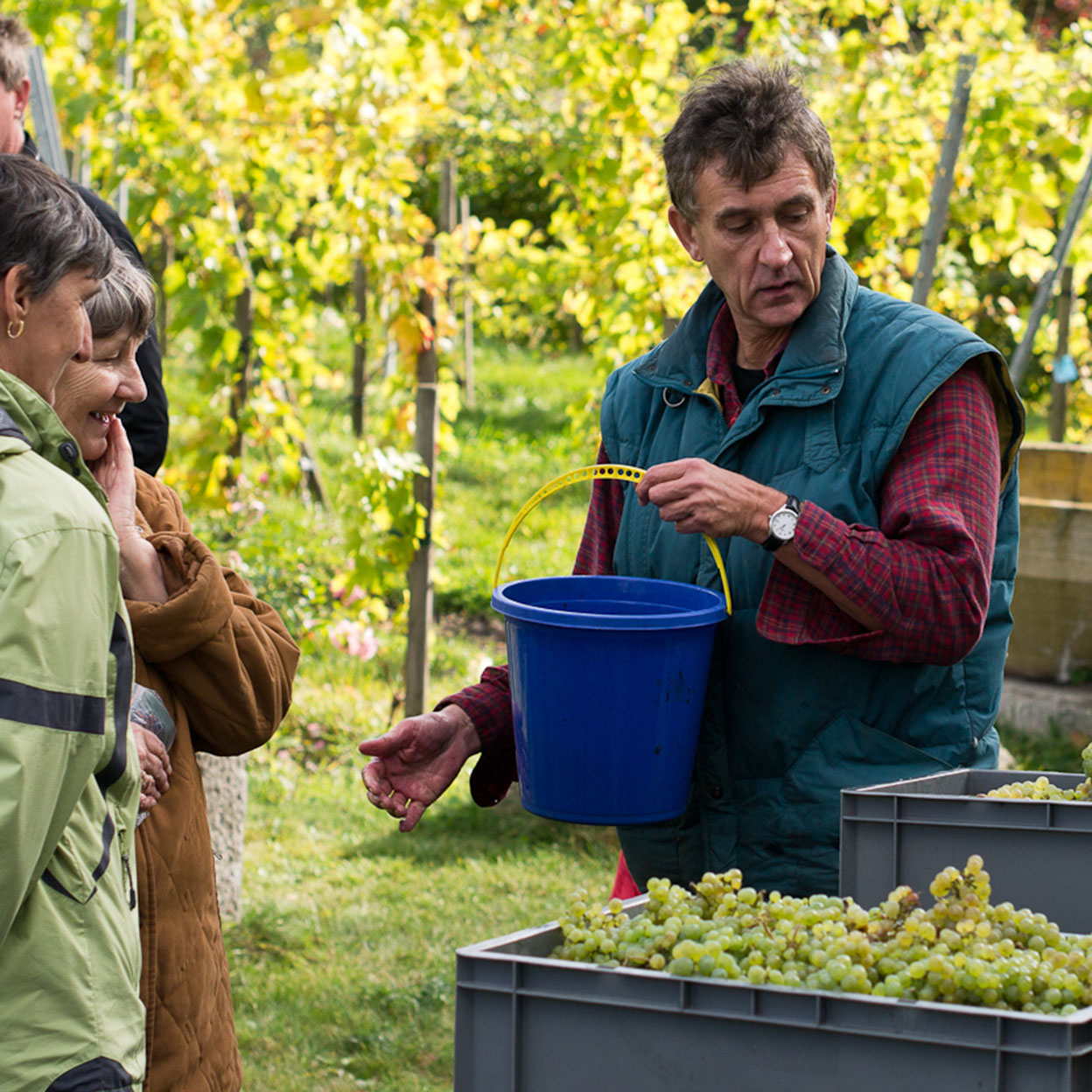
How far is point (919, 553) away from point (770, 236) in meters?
0.50

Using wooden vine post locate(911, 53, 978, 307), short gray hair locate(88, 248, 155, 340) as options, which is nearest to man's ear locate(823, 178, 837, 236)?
short gray hair locate(88, 248, 155, 340)

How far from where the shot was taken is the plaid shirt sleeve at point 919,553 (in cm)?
166

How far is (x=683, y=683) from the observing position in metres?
1.74

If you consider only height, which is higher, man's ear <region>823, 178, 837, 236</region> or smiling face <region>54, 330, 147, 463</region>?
man's ear <region>823, 178, 837, 236</region>

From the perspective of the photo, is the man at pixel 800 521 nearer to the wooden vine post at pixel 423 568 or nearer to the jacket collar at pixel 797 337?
the jacket collar at pixel 797 337

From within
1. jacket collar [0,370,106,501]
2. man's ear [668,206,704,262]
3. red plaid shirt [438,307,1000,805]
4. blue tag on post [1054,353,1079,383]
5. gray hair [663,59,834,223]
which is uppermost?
gray hair [663,59,834,223]

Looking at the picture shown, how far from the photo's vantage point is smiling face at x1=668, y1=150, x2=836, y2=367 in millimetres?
1889

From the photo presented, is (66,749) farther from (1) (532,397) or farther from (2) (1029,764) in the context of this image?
(1) (532,397)

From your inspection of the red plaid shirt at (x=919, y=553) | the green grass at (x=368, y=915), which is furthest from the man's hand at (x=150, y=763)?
the green grass at (x=368, y=915)

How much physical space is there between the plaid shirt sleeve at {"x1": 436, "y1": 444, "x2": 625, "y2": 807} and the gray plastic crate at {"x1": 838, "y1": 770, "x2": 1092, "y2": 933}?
677mm

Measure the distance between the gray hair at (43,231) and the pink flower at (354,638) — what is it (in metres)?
3.81

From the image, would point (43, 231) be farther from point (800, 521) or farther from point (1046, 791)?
point (1046, 791)

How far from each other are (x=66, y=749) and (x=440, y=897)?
3.02m

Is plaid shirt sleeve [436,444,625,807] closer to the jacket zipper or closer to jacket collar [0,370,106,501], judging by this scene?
the jacket zipper
